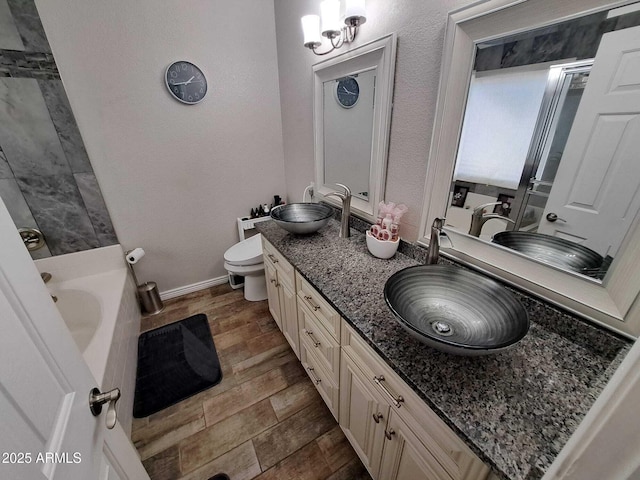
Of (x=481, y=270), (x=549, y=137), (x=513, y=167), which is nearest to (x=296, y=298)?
(x=481, y=270)

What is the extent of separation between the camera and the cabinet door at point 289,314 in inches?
59.9

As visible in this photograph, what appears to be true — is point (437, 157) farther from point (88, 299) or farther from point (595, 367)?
point (88, 299)

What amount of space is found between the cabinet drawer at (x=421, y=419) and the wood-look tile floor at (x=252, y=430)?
68 cm

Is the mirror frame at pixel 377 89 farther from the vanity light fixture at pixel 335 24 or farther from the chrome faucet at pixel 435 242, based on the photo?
the chrome faucet at pixel 435 242

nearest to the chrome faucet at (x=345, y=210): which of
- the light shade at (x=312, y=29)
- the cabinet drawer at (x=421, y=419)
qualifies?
the cabinet drawer at (x=421, y=419)

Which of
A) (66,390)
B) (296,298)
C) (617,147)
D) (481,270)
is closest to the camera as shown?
(66,390)

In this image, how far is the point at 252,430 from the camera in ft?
4.57

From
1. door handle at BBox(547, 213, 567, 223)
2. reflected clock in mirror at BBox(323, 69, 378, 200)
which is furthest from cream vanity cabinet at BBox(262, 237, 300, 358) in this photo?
door handle at BBox(547, 213, 567, 223)

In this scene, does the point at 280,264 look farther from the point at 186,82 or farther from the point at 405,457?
the point at 186,82

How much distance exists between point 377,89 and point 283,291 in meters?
1.24

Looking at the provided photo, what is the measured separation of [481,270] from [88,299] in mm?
2397

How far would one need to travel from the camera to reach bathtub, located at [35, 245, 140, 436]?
1.35m

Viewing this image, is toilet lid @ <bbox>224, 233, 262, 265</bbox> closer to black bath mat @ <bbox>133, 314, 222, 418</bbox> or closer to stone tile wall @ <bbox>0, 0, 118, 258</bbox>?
black bath mat @ <bbox>133, 314, 222, 418</bbox>

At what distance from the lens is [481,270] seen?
1030 mm
